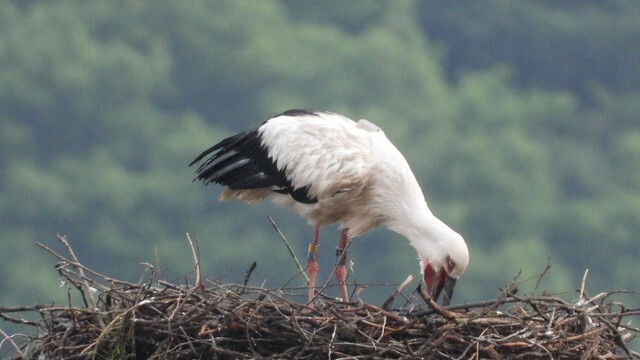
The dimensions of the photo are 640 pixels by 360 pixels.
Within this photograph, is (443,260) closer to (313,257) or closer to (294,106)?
(313,257)

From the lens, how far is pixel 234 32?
1841 inches

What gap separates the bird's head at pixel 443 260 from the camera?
11.5 metres

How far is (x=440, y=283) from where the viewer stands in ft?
37.9

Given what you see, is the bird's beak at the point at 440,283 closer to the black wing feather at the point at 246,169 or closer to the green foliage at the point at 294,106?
the black wing feather at the point at 246,169

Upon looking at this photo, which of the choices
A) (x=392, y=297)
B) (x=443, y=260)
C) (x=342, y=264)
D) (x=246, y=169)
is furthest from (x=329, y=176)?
(x=392, y=297)

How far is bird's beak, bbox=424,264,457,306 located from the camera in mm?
11516

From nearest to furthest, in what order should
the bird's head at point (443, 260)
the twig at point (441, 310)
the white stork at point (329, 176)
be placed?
the twig at point (441, 310)
the bird's head at point (443, 260)
the white stork at point (329, 176)

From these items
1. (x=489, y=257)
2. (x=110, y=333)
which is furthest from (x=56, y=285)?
(x=110, y=333)

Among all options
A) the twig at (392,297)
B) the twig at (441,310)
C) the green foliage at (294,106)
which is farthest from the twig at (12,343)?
the green foliage at (294,106)

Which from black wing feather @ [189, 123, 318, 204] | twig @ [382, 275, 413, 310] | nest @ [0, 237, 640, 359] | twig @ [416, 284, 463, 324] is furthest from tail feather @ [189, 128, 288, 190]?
twig @ [416, 284, 463, 324]

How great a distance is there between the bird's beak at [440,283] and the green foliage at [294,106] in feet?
76.9

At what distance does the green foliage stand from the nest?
24.7 meters

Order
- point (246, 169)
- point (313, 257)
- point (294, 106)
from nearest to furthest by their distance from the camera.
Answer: point (246, 169) → point (313, 257) → point (294, 106)

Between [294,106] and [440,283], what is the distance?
100 ft
